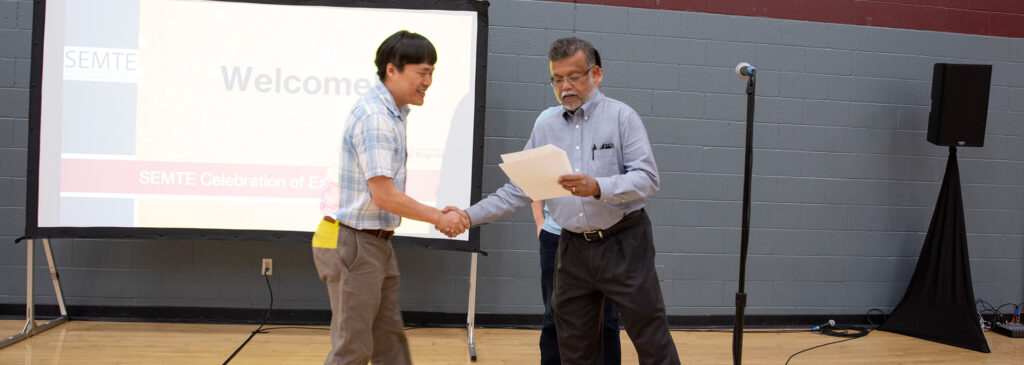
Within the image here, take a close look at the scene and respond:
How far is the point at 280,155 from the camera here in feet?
11.8

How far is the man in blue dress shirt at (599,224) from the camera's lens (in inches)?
81.2

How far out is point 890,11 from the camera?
4.38m

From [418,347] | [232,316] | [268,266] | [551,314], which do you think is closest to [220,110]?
[268,266]

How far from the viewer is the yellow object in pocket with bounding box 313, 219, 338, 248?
194cm

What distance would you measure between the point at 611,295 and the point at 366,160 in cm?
86

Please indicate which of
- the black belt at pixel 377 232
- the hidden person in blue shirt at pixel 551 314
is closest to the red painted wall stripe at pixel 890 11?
the hidden person in blue shirt at pixel 551 314

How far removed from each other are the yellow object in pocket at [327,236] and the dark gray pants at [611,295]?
2.44ft

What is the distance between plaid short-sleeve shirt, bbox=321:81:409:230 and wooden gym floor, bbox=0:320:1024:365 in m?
1.62

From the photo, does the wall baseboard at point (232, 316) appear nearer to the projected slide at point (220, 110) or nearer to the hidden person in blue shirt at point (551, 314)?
the projected slide at point (220, 110)

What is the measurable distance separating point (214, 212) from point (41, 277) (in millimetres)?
1308

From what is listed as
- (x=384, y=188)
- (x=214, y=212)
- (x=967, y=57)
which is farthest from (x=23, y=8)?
(x=967, y=57)

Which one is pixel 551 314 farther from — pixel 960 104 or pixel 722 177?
pixel 960 104

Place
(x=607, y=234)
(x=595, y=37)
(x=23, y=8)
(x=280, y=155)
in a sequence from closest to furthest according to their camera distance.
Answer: (x=607, y=234)
(x=280, y=155)
(x=23, y=8)
(x=595, y=37)

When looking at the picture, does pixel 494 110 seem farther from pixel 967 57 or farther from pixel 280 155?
pixel 967 57
